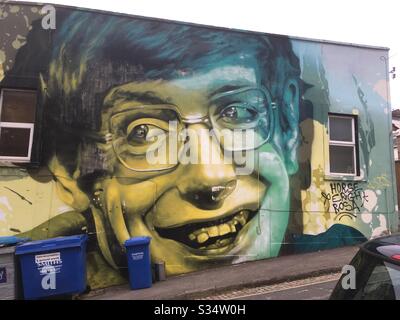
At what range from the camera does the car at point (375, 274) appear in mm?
2738

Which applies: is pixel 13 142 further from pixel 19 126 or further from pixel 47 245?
pixel 47 245

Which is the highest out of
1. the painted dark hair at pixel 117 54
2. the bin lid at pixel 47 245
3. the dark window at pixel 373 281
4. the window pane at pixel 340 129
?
the painted dark hair at pixel 117 54

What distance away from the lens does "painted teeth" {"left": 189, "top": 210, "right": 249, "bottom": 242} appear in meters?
9.12

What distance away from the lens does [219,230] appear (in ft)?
30.4

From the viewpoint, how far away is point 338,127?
1070 centimetres

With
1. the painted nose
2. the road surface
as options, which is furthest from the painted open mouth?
the road surface

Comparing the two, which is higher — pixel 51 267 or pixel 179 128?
pixel 179 128

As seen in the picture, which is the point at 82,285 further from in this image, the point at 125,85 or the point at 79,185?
the point at 125,85

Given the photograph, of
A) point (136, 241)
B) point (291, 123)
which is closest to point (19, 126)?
point (136, 241)

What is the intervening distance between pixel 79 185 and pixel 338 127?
20.2 feet

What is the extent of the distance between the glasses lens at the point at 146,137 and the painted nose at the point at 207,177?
43cm

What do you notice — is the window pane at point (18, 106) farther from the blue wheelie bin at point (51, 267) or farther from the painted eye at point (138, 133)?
the blue wheelie bin at point (51, 267)

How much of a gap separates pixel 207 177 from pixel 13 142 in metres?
3.87

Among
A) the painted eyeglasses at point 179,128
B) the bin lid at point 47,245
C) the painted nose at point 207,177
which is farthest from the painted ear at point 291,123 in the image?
the bin lid at point 47,245
